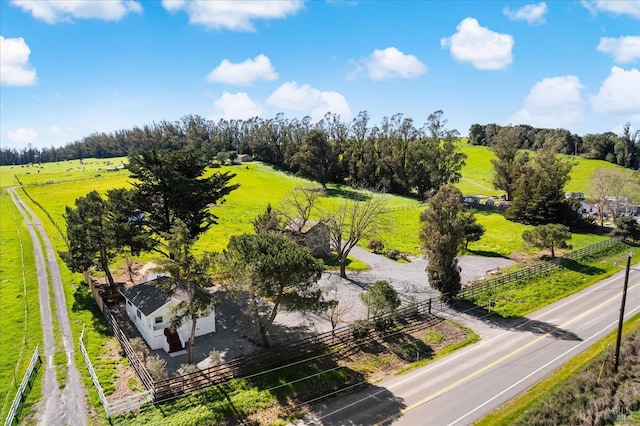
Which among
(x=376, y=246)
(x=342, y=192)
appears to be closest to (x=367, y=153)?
(x=342, y=192)

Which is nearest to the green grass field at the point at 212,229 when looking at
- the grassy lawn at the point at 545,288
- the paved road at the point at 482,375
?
the grassy lawn at the point at 545,288

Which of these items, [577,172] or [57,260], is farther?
[577,172]

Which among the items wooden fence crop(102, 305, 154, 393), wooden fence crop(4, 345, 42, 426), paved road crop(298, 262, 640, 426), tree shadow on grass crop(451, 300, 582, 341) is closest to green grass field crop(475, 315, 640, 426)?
paved road crop(298, 262, 640, 426)

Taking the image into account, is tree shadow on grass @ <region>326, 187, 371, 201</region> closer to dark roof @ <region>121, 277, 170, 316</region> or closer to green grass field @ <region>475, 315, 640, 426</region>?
dark roof @ <region>121, 277, 170, 316</region>

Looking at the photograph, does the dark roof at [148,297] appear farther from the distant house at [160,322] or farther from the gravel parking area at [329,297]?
the gravel parking area at [329,297]

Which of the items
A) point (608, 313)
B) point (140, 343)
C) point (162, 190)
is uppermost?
point (162, 190)

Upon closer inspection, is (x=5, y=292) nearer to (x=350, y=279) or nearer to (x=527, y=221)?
(x=350, y=279)

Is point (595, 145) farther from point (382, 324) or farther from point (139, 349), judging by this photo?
point (139, 349)

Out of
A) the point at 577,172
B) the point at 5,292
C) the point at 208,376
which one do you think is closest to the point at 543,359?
the point at 208,376
